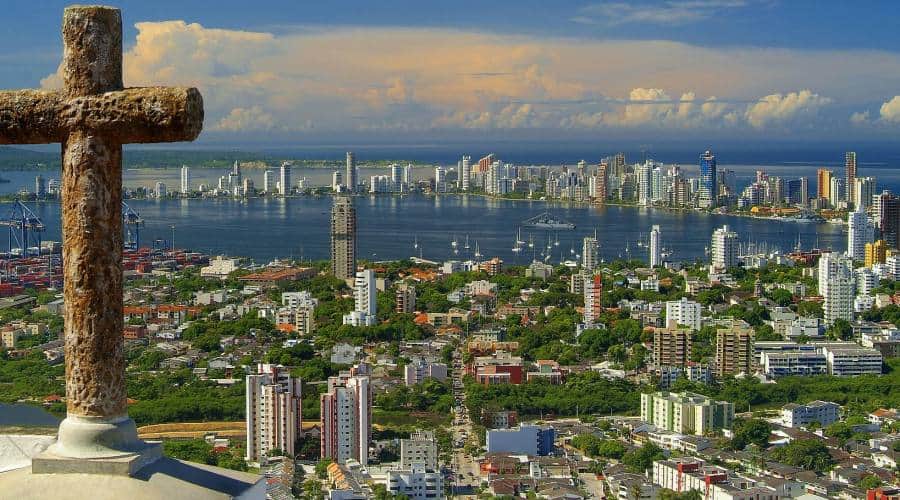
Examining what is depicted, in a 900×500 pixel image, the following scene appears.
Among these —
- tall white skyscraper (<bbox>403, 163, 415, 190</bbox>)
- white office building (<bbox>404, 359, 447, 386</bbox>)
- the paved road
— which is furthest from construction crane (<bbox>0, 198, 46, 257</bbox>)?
tall white skyscraper (<bbox>403, 163, 415, 190</bbox>)

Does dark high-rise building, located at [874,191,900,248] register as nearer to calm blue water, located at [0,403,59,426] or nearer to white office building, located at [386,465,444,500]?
white office building, located at [386,465,444,500]

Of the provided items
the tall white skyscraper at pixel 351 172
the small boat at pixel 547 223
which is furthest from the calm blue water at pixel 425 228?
the tall white skyscraper at pixel 351 172

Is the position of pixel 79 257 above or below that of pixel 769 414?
above

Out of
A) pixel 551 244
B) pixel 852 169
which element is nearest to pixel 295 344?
pixel 551 244

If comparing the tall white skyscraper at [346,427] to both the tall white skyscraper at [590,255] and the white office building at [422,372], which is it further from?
the tall white skyscraper at [590,255]

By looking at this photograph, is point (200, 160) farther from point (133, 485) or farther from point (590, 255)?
point (133, 485)

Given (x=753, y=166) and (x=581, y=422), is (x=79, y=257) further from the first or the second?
(x=753, y=166)
